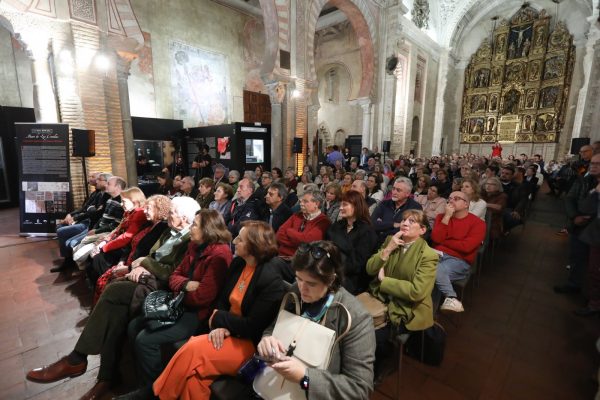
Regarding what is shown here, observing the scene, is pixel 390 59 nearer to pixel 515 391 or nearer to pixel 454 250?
pixel 454 250

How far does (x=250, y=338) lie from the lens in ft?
6.00

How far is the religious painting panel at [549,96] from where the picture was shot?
18.3 meters

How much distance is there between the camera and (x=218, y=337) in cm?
181

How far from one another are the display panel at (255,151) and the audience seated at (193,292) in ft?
25.5

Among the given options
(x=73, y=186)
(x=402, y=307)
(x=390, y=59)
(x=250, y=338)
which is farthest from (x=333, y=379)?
(x=390, y=59)

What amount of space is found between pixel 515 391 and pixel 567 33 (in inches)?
946

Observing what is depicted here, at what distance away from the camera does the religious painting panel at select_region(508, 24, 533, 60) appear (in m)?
19.0

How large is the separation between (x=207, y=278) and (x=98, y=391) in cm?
122

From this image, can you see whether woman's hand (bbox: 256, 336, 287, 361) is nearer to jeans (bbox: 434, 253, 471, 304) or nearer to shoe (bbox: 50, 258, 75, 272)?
jeans (bbox: 434, 253, 471, 304)

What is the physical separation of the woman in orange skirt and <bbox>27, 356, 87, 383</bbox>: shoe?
1.08 m

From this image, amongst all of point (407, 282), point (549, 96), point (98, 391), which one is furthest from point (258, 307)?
point (549, 96)

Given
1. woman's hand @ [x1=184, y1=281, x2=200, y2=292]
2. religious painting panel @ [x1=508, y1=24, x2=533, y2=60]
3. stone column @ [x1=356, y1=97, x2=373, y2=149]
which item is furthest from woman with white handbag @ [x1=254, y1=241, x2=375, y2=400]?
religious painting panel @ [x1=508, y1=24, x2=533, y2=60]

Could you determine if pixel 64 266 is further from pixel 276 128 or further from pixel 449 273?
pixel 276 128

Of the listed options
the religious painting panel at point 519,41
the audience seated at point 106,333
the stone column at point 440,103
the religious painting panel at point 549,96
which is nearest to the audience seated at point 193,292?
the audience seated at point 106,333
